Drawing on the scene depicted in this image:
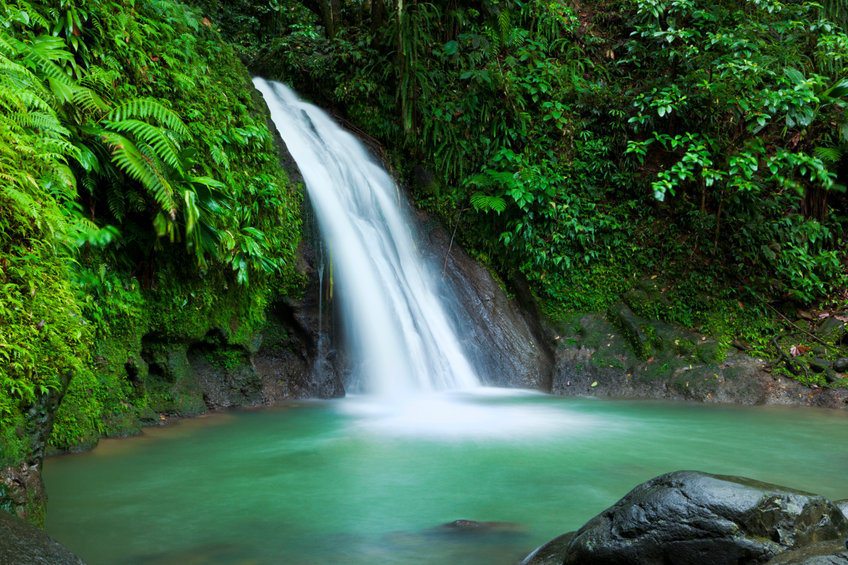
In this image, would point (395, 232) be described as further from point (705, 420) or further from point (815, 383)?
point (815, 383)

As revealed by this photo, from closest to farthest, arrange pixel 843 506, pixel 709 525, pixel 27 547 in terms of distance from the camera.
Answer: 1. pixel 27 547
2. pixel 709 525
3. pixel 843 506

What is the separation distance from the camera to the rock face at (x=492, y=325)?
825 cm

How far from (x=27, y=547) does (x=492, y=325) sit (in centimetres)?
678

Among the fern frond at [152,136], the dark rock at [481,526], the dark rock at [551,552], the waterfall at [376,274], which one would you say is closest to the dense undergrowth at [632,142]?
the waterfall at [376,274]

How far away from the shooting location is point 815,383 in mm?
7512

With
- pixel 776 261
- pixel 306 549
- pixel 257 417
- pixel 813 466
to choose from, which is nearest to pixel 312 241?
pixel 257 417

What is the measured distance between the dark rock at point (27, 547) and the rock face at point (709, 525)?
2001 mm

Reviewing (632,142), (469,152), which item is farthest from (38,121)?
(632,142)

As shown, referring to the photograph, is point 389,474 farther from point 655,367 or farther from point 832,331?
point 832,331

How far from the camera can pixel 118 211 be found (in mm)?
5000

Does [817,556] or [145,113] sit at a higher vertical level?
[145,113]

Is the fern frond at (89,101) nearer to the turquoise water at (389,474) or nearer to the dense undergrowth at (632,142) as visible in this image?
the turquoise water at (389,474)

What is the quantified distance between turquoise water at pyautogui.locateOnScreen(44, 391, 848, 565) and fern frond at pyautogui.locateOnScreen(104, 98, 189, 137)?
8.52ft

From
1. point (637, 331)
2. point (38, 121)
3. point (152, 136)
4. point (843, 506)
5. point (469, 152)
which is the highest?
point (469, 152)
